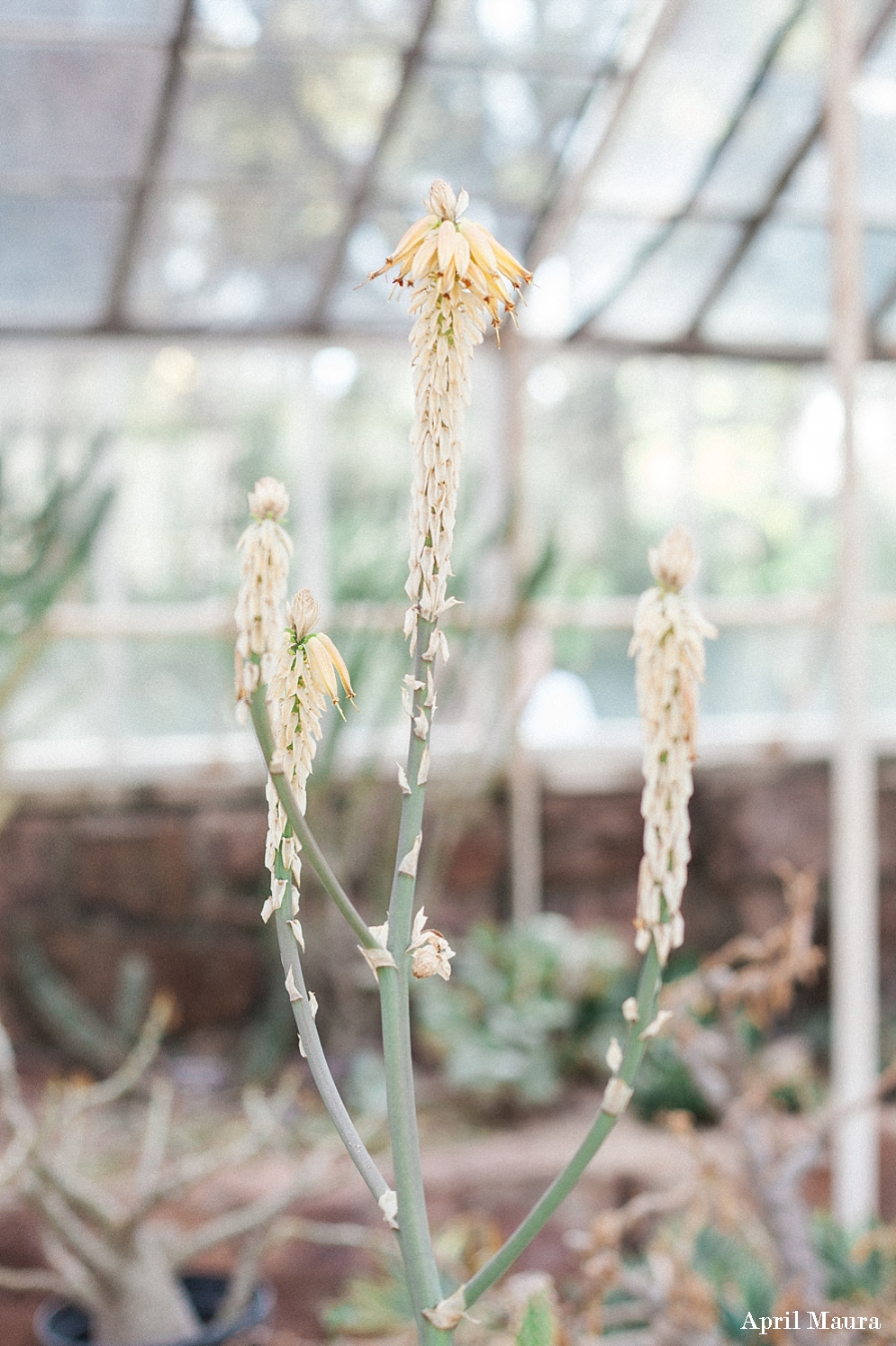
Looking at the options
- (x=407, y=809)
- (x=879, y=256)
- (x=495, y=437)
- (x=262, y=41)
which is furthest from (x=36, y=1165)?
(x=879, y=256)

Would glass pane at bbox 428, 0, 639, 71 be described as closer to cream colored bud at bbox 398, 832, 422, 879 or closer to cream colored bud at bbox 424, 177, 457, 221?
cream colored bud at bbox 424, 177, 457, 221

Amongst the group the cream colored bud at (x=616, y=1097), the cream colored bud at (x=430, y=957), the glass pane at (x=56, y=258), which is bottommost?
the cream colored bud at (x=616, y=1097)

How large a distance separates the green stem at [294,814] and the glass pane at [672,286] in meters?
3.46

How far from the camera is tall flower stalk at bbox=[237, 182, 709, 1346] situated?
528 millimetres

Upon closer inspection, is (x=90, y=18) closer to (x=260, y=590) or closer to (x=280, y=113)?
(x=280, y=113)

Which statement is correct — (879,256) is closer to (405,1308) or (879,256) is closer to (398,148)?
(398,148)

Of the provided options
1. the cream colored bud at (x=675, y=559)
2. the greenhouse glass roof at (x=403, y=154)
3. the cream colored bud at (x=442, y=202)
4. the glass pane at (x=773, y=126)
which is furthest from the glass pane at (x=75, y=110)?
the cream colored bud at (x=675, y=559)

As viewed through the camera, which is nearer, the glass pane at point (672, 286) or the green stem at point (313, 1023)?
the green stem at point (313, 1023)

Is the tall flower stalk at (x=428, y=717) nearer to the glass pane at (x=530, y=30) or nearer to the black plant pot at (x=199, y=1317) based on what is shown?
the black plant pot at (x=199, y=1317)

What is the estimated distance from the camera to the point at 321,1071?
567 mm

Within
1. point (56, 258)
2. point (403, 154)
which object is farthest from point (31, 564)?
point (403, 154)

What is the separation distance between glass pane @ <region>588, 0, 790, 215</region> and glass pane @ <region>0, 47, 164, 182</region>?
4.01 feet

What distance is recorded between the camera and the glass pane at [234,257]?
11.0 ft

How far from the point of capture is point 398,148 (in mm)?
3287
